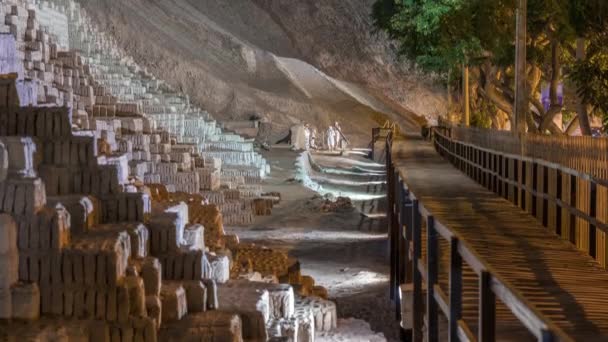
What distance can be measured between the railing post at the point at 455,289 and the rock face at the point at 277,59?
41.7 meters

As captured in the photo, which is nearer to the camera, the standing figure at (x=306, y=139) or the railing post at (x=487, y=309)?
the railing post at (x=487, y=309)

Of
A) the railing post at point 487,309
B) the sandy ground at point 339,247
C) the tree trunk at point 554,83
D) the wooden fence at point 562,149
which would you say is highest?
the tree trunk at point 554,83

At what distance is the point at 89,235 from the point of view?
11.6m

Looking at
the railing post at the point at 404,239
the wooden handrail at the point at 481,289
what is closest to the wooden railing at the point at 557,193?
the railing post at the point at 404,239

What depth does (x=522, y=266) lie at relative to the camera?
900 cm

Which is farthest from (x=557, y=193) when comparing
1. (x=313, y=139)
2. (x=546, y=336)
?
(x=313, y=139)

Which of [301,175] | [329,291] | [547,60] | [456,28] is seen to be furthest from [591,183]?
[301,175]

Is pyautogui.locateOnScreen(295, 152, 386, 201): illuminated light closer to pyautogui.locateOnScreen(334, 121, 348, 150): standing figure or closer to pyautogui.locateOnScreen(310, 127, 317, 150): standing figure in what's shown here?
pyautogui.locateOnScreen(310, 127, 317, 150): standing figure

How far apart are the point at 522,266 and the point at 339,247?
56.3 ft

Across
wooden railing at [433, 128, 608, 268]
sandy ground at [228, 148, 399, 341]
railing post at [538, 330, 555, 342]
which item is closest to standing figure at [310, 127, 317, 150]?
sandy ground at [228, 148, 399, 341]

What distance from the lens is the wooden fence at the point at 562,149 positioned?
11.7 metres

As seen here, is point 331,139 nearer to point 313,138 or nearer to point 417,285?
point 313,138

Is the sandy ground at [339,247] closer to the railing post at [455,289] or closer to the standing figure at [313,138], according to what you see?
the railing post at [455,289]

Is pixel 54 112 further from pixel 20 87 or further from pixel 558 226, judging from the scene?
pixel 558 226
